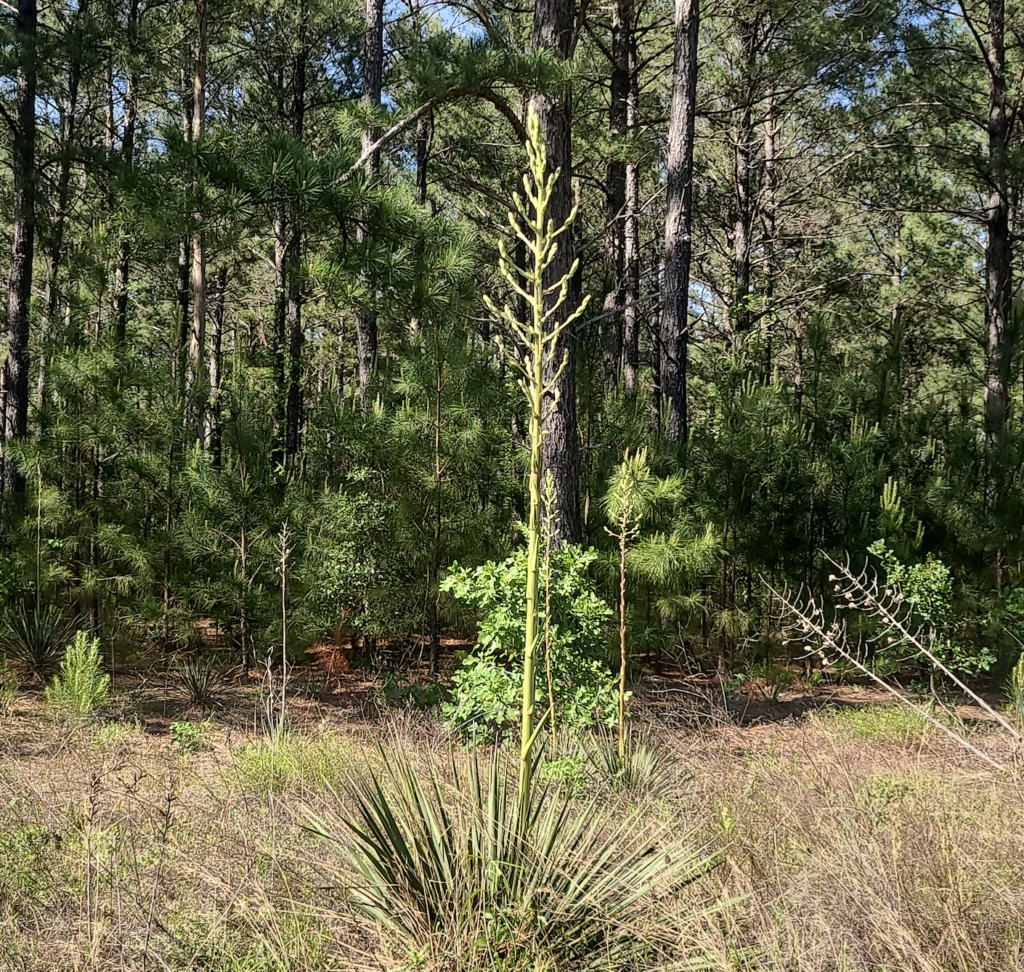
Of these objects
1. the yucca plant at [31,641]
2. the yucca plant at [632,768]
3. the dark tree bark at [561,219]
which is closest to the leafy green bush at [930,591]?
the dark tree bark at [561,219]

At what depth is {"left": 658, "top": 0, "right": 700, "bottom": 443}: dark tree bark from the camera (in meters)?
9.70

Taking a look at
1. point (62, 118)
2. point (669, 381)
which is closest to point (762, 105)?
point (669, 381)

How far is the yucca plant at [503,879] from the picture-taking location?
7.77ft

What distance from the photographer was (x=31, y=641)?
8016mm

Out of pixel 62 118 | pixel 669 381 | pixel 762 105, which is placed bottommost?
pixel 669 381

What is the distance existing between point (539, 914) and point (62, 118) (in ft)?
53.8

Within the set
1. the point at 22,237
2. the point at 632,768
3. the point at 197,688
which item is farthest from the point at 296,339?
the point at 632,768

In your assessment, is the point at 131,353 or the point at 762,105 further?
the point at 762,105

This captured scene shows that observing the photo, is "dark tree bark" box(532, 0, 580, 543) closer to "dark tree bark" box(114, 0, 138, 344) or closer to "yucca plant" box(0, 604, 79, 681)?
"yucca plant" box(0, 604, 79, 681)

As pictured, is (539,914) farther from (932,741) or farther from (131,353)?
(131,353)

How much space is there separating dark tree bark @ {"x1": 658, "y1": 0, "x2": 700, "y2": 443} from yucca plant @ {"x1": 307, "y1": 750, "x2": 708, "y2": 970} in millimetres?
7383

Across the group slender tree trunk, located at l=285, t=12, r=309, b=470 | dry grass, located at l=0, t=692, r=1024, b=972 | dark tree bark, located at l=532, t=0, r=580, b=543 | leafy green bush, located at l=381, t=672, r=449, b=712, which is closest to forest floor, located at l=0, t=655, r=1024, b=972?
dry grass, located at l=0, t=692, r=1024, b=972

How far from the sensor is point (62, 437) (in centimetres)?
821

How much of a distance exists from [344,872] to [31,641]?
6648mm
